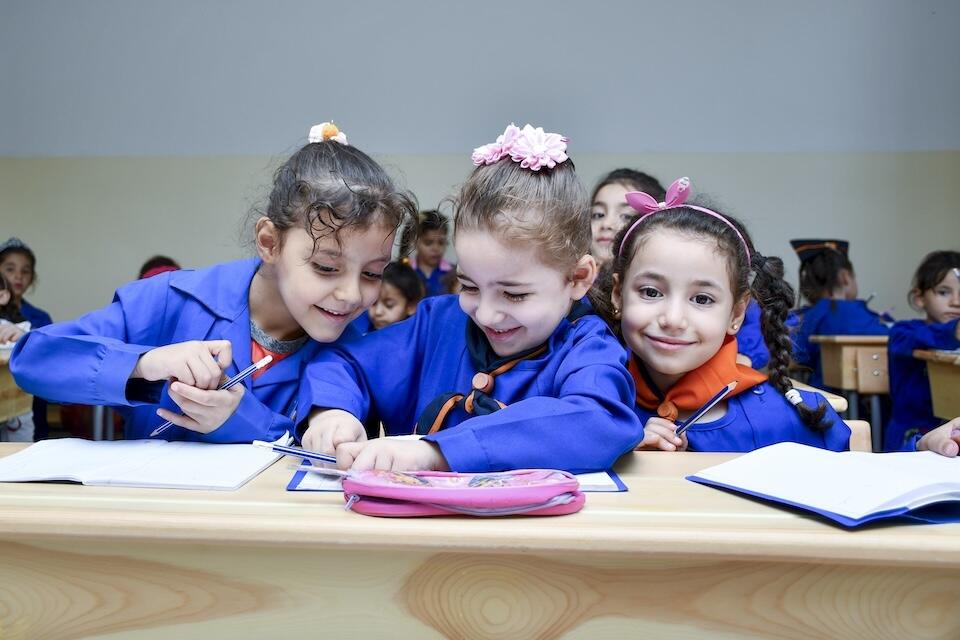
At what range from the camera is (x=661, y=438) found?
1.28 m

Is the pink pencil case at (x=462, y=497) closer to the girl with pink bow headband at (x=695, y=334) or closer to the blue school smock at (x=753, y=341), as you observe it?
the girl with pink bow headband at (x=695, y=334)

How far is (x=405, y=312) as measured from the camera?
393 cm

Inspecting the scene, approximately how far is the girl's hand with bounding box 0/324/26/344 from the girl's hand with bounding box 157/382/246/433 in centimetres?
253

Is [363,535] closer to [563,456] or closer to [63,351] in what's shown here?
[563,456]

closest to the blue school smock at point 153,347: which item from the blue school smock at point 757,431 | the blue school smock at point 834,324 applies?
the blue school smock at point 757,431

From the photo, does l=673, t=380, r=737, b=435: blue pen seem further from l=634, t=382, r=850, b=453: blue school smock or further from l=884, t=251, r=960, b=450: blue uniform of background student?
l=884, t=251, r=960, b=450: blue uniform of background student

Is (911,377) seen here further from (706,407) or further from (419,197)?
(419,197)

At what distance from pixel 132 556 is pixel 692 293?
0.93m

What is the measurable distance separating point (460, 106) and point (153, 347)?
185 inches

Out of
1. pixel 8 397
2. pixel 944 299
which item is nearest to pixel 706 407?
pixel 8 397

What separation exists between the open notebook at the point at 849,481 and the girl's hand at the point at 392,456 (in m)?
0.31

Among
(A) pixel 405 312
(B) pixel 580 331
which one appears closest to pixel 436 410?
(B) pixel 580 331

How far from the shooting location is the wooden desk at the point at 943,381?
2742 mm

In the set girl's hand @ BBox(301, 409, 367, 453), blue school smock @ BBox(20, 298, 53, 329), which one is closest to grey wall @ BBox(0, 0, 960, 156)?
blue school smock @ BBox(20, 298, 53, 329)
